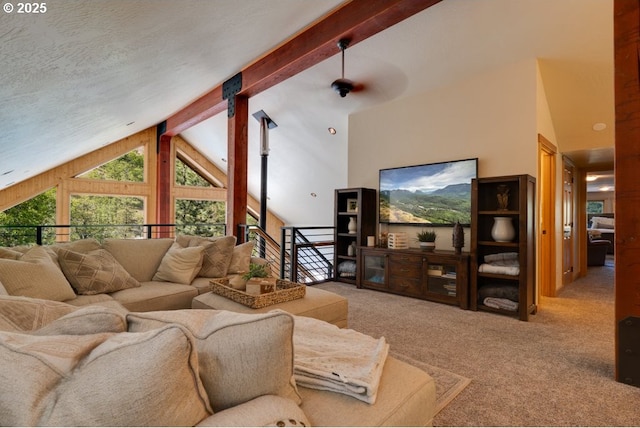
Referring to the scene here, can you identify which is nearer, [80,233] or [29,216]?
[29,216]

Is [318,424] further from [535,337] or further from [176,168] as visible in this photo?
[176,168]

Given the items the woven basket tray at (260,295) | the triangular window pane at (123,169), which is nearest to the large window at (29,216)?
the triangular window pane at (123,169)

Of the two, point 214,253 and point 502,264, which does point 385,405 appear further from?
point 502,264

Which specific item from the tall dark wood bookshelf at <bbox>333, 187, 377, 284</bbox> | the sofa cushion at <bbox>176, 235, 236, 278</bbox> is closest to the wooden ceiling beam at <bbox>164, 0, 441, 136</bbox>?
the tall dark wood bookshelf at <bbox>333, 187, 377, 284</bbox>

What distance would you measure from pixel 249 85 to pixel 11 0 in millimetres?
2975

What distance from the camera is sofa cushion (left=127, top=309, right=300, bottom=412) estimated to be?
2.37ft

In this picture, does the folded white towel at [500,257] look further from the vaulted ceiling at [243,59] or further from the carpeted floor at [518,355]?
the vaulted ceiling at [243,59]

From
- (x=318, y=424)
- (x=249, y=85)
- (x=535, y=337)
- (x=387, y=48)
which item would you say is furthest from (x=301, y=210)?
(x=318, y=424)

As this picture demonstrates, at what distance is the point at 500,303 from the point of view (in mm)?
3303

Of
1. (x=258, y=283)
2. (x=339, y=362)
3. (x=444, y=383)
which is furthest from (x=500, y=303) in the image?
A: (x=339, y=362)

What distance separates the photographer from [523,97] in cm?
347

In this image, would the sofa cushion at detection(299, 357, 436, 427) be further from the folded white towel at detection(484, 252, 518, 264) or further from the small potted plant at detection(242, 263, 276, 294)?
the folded white towel at detection(484, 252, 518, 264)

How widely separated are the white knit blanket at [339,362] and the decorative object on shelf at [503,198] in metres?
2.76

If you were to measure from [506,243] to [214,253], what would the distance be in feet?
9.77
